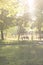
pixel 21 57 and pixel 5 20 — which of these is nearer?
pixel 21 57

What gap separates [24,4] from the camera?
16375mm

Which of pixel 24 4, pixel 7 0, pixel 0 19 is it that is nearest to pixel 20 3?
pixel 24 4

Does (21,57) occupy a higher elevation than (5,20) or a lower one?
lower

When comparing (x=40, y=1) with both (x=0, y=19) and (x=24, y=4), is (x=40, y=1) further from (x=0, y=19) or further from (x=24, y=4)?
(x=0, y=19)

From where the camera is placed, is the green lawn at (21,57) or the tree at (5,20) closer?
the green lawn at (21,57)

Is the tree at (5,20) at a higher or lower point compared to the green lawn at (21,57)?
higher

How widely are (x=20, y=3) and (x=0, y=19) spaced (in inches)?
447

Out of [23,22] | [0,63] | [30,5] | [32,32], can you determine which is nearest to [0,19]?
[23,22]

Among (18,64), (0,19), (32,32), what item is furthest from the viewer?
(32,32)

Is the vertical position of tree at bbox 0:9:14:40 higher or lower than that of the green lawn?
higher

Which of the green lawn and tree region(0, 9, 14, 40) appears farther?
tree region(0, 9, 14, 40)

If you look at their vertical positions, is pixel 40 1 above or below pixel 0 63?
above

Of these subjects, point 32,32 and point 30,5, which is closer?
point 30,5

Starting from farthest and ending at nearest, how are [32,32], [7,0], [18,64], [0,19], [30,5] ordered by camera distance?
[32,32] → [0,19] → [30,5] → [7,0] → [18,64]
